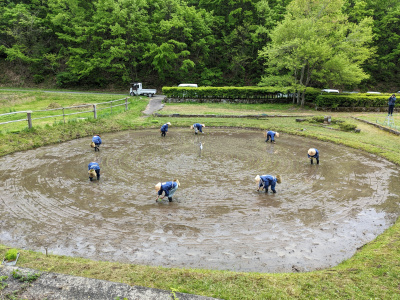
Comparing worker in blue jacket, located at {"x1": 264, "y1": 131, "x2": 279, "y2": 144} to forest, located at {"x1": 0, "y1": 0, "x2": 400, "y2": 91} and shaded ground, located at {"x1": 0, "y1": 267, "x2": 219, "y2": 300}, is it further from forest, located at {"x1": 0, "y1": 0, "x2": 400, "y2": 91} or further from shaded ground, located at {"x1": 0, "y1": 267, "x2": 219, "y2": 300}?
forest, located at {"x1": 0, "y1": 0, "x2": 400, "y2": 91}

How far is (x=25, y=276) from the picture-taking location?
413 cm

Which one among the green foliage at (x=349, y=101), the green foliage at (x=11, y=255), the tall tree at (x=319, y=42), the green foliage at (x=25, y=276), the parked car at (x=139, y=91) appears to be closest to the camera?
the green foliage at (x=25, y=276)

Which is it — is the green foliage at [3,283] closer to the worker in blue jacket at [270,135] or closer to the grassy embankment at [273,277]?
the grassy embankment at [273,277]

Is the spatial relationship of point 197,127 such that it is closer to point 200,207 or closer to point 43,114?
point 200,207

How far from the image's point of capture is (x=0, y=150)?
1294cm

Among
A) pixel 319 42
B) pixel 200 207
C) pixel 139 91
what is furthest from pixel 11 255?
pixel 139 91

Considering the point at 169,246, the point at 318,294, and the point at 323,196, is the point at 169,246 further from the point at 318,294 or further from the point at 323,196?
the point at 323,196

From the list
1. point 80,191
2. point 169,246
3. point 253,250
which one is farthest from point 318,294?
point 80,191

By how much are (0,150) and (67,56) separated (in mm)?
38937

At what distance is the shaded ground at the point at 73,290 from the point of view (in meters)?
3.77

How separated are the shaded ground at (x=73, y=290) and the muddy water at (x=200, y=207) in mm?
1803

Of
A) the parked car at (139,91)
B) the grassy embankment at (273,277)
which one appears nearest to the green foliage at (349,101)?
the parked car at (139,91)

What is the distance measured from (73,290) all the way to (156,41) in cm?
4285

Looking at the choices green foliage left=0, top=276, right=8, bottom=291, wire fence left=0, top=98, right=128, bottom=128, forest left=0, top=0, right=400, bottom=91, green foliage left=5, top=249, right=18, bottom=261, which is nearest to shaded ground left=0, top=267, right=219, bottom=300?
green foliage left=0, top=276, right=8, bottom=291
